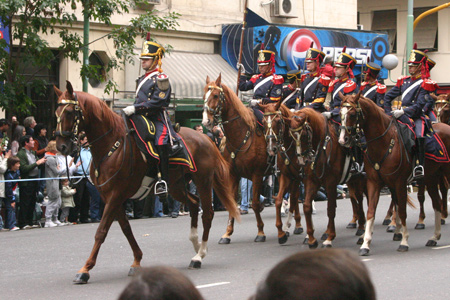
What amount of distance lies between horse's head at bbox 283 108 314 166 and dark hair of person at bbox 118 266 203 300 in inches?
359

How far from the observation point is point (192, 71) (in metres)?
24.6

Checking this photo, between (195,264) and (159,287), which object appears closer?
(159,287)

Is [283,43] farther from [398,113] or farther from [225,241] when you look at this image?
[398,113]

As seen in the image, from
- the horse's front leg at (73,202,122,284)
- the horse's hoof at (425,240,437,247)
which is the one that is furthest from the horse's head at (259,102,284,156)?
Result: the horse's front leg at (73,202,122,284)

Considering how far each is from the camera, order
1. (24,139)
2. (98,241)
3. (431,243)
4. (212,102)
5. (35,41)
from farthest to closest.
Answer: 1. (35,41)
2. (24,139)
3. (431,243)
4. (212,102)
5. (98,241)

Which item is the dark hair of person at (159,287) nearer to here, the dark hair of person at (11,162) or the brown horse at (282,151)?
the brown horse at (282,151)

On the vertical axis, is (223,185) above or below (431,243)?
above

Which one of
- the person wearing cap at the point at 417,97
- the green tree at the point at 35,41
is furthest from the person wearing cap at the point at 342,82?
the green tree at the point at 35,41

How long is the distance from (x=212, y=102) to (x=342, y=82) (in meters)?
2.31

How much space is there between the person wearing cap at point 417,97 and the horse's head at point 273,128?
1737 millimetres

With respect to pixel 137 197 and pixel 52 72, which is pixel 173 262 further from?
pixel 52 72

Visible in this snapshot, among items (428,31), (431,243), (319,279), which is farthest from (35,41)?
(428,31)

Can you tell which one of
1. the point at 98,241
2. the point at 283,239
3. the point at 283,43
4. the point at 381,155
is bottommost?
the point at 283,239

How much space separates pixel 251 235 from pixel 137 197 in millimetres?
3836
